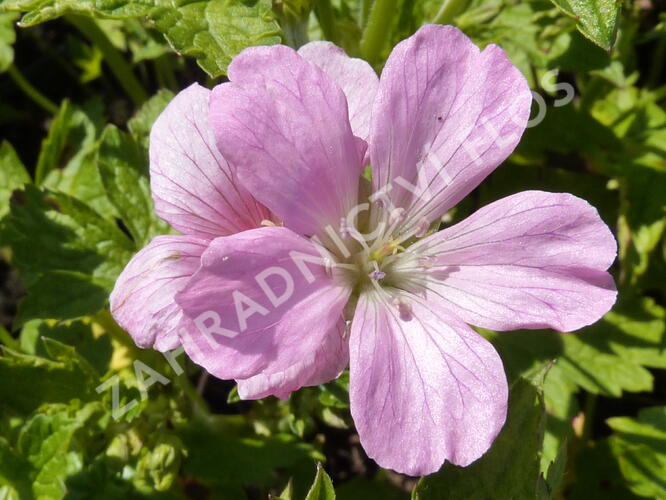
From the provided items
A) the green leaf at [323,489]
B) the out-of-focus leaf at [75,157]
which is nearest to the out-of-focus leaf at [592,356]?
the green leaf at [323,489]

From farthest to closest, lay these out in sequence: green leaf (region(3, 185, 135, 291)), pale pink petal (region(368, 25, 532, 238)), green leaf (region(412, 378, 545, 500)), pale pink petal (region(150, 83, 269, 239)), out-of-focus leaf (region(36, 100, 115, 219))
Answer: out-of-focus leaf (region(36, 100, 115, 219))
green leaf (region(3, 185, 135, 291))
green leaf (region(412, 378, 545, 500))
pale pink petal (region(150, 83, 269, 239))
pale pink petal (region(368, 25, 532, 238))

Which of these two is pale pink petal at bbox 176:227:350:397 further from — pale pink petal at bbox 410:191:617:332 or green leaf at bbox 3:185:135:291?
green leaf at bbox 3:185:135:291

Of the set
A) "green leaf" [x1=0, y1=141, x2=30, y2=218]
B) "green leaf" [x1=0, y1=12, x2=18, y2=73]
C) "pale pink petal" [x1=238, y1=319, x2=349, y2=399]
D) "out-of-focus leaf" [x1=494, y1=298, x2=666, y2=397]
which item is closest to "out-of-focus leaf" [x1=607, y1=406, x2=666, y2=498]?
"out-of-focus leaf" [x1=494, y1=298, x2=666, y2=397]

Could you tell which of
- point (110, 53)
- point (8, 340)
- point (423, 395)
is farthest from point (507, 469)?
point (110, 53)

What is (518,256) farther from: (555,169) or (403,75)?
(555,169)

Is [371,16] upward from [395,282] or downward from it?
upward

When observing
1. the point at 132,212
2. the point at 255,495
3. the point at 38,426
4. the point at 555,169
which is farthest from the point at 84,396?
the point at 555,169

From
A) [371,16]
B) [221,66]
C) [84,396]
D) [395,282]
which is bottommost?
[84,396]
